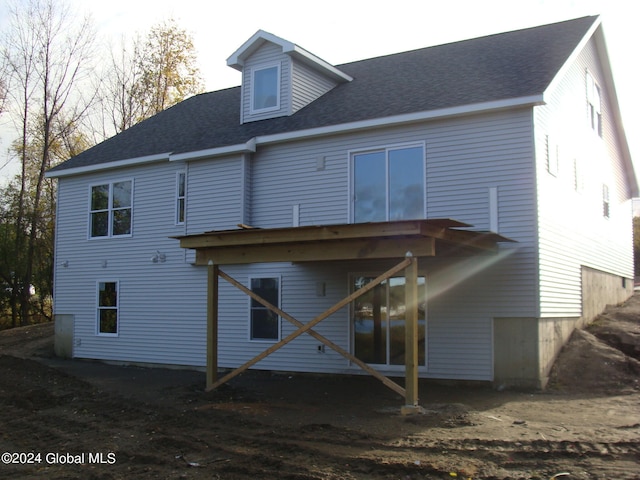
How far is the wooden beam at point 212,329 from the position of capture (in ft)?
36.5

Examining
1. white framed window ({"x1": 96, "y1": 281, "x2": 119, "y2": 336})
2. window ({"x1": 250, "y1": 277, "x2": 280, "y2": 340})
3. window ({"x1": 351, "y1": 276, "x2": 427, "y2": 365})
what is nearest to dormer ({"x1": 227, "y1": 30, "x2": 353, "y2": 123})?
window ({"x1": 250, "y1": 277, "x2": 280, "y2": 340})

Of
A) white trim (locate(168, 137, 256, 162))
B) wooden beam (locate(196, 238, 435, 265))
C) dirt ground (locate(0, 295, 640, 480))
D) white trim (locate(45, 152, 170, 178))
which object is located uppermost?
white trim (locate(45, 152, 170, 178))

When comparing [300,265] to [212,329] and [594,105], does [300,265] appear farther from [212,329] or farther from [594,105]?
[594,105]

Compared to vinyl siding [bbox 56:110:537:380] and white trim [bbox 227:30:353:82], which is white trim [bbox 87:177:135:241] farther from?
white trim [bbox 227:30:353:82]

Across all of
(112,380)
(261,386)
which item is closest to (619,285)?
(261,386)

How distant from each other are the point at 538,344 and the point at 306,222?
5.39 meters

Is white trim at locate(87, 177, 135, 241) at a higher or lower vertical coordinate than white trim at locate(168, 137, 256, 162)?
lower

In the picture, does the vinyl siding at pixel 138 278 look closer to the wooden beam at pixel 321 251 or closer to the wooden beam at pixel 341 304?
the wooden beam at pixel 321 251

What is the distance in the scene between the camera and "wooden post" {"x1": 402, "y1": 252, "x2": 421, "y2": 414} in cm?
885

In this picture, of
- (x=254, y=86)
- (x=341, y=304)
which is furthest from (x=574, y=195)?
(x=254, y=86)

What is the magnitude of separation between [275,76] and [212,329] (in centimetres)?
711

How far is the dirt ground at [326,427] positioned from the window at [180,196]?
430 centimetres

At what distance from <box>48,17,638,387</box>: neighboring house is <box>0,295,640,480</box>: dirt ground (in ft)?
3.55

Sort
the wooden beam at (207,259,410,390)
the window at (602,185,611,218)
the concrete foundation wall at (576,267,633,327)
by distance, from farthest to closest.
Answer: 1. the window at (602,185,611,218)
2. the concrete foundation wall at (576,267,633,327)
3. the wooden beam at (207,259,410,390)
